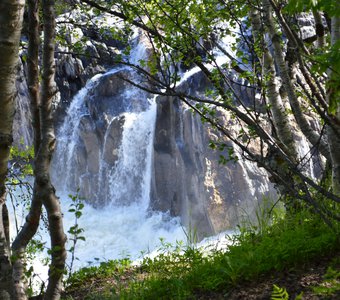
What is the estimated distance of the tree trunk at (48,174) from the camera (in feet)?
10.0

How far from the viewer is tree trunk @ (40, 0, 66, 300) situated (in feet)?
10.0

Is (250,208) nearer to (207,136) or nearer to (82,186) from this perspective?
(207,136)

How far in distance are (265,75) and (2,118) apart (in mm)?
3465

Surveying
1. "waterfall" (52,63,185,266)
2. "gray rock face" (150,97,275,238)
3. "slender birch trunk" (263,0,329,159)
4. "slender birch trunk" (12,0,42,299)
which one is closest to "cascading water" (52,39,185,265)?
"waterfall" (52,63,185,266)

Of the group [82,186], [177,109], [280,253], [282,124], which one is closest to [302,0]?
[280,253]

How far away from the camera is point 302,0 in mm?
2143

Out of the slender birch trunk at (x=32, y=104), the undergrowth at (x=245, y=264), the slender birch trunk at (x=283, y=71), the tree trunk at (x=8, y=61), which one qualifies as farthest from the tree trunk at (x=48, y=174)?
the slender birch trunk at (x=283, y=71)

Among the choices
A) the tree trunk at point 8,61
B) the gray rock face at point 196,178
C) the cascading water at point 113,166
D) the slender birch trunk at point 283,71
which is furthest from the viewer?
the cascading water at point 113,166

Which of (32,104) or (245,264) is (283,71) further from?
(32,104)

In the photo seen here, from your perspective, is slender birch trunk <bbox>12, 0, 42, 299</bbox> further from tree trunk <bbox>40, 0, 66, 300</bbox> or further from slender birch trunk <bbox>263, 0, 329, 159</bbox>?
slender birch trunk <bbox>263, 0, 329, 159</bbox>

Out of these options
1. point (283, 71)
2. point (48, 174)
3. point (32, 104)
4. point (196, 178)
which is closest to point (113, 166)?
point (196, 178)

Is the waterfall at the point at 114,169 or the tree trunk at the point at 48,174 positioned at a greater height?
the waterfall at the point at 114,169

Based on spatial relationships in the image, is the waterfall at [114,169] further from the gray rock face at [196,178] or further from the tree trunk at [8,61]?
the tree trunk at [8,61]

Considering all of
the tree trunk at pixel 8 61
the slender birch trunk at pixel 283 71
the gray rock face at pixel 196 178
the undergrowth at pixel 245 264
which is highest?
the gray rock face at pixel 196 178
